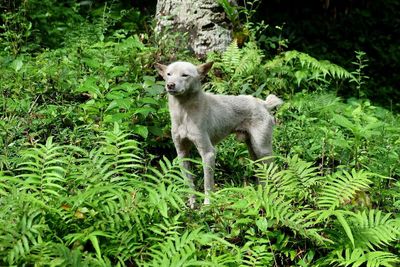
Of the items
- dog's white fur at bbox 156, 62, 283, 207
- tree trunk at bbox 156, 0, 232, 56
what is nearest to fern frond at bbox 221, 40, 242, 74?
tree trunk at bbox 156, 0, 232, 56

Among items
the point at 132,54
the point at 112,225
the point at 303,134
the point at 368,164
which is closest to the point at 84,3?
the point at 132,54

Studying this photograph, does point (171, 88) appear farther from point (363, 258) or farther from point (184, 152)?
point (363, 258)

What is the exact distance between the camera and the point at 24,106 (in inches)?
296

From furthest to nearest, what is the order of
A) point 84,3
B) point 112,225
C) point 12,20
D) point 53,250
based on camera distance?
point 84,3
point 12,20
point 112,225
point 53,250

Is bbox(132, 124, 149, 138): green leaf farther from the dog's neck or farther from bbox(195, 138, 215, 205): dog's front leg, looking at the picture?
bbox(195, 138, 215, 205): dog's front leg

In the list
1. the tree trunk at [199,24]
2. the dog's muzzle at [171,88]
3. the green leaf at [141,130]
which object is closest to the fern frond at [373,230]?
the dog's muzzle at [171,88]

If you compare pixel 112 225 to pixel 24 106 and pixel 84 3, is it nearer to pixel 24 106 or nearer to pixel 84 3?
pixel 24 106

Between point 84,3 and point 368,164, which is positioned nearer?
point 368,164

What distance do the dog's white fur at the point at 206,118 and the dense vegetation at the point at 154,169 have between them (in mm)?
308

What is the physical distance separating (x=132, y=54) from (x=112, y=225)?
3.85m

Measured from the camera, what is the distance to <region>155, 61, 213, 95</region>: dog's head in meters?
6.08

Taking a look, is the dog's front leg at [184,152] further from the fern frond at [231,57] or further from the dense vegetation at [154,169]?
the fern frond at [231,57]

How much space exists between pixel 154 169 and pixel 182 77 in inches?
38.8

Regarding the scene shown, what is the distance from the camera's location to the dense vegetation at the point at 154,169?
17.1 ft
